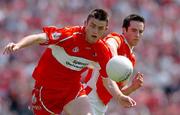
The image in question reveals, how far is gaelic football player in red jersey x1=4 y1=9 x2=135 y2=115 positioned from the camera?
11.9m

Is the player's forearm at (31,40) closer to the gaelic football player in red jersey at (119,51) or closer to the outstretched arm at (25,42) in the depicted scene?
the outstretched arm at (25,42)

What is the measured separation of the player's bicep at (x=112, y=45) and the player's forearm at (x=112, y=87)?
0.38m

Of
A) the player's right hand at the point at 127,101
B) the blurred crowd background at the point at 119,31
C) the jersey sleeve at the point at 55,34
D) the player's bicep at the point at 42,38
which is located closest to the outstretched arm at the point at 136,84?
the player's right hand at the point at 127,101

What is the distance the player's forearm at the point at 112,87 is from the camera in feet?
38.9

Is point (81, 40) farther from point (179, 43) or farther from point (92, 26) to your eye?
point (179, 43)

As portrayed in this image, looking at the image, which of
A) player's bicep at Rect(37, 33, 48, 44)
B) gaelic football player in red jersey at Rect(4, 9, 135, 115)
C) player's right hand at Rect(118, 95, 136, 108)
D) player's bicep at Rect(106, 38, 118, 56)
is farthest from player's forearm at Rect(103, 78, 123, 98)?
player's bicep at Rect(37, 33, 48, 44)

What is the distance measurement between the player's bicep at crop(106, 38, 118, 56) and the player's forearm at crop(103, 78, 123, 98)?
0.38 meters

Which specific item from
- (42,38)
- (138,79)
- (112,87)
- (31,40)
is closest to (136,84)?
(138,79)

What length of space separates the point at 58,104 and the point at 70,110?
24 centimetres

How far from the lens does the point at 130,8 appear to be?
81.4ft

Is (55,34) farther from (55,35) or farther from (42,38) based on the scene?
(42,38)

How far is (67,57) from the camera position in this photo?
12.1 meters

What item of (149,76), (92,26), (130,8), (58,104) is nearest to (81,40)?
(92,26)

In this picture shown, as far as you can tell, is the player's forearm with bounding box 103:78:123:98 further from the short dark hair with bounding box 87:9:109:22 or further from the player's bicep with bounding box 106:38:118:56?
the short dark hair with bounding box 87:9:109:22
